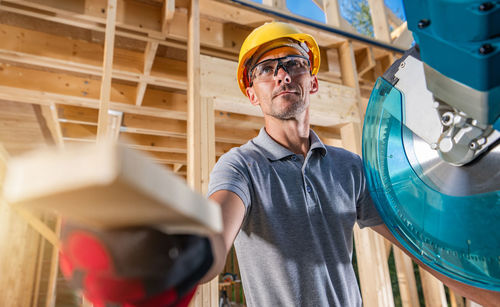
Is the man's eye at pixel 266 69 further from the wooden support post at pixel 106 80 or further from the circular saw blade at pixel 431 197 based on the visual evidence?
the wooden support post at pixel 106 80

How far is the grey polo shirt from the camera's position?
1.12 m

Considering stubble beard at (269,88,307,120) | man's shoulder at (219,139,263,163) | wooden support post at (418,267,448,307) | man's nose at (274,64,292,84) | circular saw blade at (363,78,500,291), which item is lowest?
wooden support post at (418,267,448,307)

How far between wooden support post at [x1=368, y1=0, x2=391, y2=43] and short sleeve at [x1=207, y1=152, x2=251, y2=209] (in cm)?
290

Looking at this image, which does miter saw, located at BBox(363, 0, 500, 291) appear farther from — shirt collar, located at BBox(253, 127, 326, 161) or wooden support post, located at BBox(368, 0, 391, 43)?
wooden support post, located at BBox(368, 0, 391, 43)

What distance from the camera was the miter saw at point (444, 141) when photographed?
0.50 metres

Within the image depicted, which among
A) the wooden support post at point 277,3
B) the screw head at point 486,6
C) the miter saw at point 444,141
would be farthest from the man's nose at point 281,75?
the wooden support post at point 277,3

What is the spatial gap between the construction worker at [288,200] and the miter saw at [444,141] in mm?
339

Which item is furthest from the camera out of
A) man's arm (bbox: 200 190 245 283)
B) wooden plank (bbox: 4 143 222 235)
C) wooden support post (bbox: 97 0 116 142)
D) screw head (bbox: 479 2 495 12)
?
wooden support post (bbox: 97 0 116 142)

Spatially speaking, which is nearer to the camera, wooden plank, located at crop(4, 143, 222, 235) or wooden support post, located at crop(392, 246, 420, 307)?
wooden plank, located at crop(4, 143, 222, 235)

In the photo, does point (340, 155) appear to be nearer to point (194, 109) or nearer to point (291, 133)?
point (291, 133)

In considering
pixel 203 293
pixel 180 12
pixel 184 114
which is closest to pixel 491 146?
pixel 203 293

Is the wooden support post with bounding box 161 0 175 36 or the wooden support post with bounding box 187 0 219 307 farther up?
the wooden support post with bounding box 161 0 175 36

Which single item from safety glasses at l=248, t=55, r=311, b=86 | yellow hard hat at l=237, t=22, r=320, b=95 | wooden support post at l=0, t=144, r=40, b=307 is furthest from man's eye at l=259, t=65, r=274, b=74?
wooden support post at l=0, t=144, r=40, b=307

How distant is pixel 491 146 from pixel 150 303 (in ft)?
2.32
